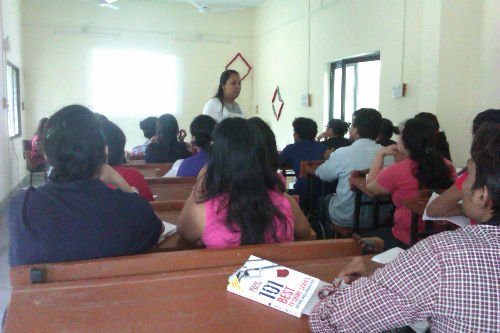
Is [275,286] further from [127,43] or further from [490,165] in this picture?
[127,43]

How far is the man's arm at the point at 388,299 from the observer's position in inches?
35.0

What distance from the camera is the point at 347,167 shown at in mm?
3201

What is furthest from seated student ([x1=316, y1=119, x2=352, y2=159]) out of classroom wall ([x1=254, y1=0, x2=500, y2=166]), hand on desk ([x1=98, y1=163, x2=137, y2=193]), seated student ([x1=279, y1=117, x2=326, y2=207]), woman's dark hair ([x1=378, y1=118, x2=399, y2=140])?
hand on desk ([x1=98, y1=163, x2=137, y2=193])

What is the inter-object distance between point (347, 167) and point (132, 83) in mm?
5923

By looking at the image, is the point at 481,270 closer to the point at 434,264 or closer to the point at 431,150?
the point at 434,264

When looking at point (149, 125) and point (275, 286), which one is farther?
point (149, 125)

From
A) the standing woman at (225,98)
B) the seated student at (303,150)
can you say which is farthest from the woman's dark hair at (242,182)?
the seated student at (303,150)

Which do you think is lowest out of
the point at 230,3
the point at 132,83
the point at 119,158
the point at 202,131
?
the point at 119,158

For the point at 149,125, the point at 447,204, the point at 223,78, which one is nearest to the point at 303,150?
the point at 223,78

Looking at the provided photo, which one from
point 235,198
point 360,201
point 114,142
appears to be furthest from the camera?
point 360,201

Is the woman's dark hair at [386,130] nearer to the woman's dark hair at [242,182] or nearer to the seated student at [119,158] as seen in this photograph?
the seated student at [119,158]

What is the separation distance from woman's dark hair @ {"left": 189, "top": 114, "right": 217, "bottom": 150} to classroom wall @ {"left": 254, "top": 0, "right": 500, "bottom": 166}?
212cm

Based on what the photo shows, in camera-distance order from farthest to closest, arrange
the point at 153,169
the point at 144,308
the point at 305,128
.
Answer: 1. the point at 305,128
2. the point at 153,169
3. the point at 144,308

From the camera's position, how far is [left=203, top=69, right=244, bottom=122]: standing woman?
3562 mm
